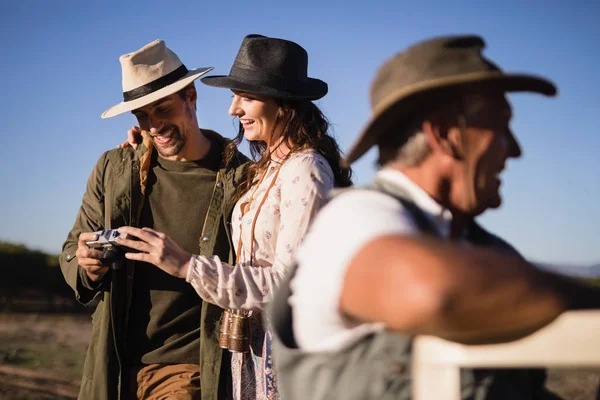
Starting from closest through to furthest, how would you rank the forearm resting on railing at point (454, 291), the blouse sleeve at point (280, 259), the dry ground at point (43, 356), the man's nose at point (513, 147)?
the forearm resting on railing at point (454, 291), the man's nose at point (513, 147), the blouse sleeve at point (280, 259), the dry ground at point (43, 356)

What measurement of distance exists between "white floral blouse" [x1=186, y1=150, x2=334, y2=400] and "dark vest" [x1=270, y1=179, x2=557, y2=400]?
1.35 m

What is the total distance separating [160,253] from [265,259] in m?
0.46

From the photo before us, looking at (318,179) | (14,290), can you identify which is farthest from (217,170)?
(14,290)

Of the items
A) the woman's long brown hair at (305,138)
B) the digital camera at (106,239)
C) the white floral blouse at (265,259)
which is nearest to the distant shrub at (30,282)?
the digital camera at (106,239)

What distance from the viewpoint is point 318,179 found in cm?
306

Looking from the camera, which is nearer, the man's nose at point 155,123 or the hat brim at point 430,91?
the hat brim at point 430,91

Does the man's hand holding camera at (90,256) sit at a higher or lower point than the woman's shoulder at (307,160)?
lower

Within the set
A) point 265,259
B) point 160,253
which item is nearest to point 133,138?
point 160,253

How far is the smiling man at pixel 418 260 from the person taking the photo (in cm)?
119

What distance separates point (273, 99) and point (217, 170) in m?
0.72

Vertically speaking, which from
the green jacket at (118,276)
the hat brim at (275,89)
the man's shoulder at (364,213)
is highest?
the hat brim at (275,89)

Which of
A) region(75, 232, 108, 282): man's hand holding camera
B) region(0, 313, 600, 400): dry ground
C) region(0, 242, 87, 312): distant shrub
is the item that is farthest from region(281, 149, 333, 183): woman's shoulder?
region(0, 242, 87, 312): distant shrub

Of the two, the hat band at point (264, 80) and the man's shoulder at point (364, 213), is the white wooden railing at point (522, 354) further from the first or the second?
the hat band at point (264, 80)

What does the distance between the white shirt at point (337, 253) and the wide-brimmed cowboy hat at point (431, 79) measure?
0.19 m
